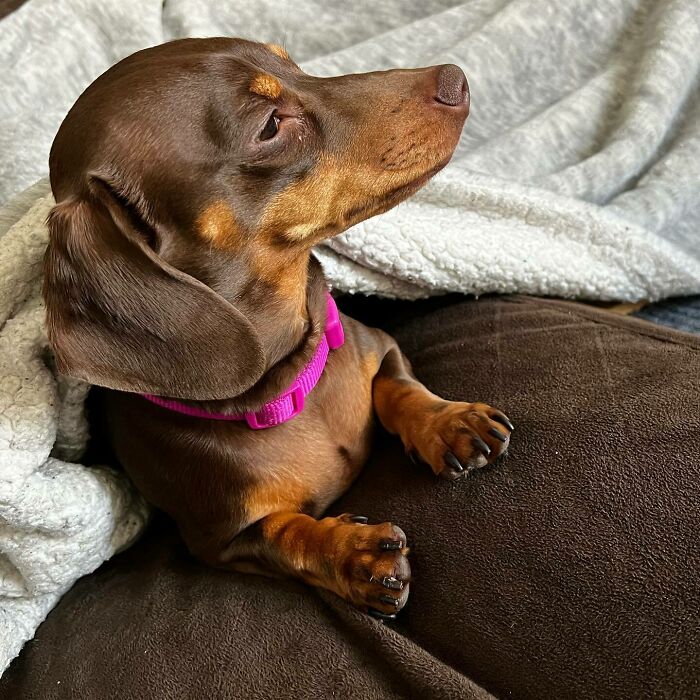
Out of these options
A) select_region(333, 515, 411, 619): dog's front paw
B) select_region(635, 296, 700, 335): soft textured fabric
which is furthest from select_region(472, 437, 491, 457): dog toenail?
select_region(635, 296, 700, 335): soft textured fabric

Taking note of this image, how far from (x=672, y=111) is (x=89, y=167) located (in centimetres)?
155

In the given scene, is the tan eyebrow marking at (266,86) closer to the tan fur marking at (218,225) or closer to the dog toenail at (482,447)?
the tan fur marking at (218,225)

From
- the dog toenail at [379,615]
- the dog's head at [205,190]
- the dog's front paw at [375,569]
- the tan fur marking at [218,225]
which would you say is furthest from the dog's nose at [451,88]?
the dog toenail at [379,615]

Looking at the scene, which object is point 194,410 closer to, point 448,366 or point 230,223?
point 230,223

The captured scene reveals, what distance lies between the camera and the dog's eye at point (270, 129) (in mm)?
1135

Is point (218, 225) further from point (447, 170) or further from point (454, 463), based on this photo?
point (447, 170)

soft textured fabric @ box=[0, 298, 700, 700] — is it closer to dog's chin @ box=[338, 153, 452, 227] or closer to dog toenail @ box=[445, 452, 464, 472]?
dog toenail @ box=[445, 452, 464, 472]

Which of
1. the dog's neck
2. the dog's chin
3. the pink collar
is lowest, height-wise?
the pink collar

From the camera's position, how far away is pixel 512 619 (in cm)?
103

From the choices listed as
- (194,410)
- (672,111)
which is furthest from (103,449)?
(672,111)

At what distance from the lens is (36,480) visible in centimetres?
126

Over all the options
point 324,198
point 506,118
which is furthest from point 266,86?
point 506,118

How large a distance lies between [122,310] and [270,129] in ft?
1.20

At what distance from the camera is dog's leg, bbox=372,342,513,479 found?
3.94ft
